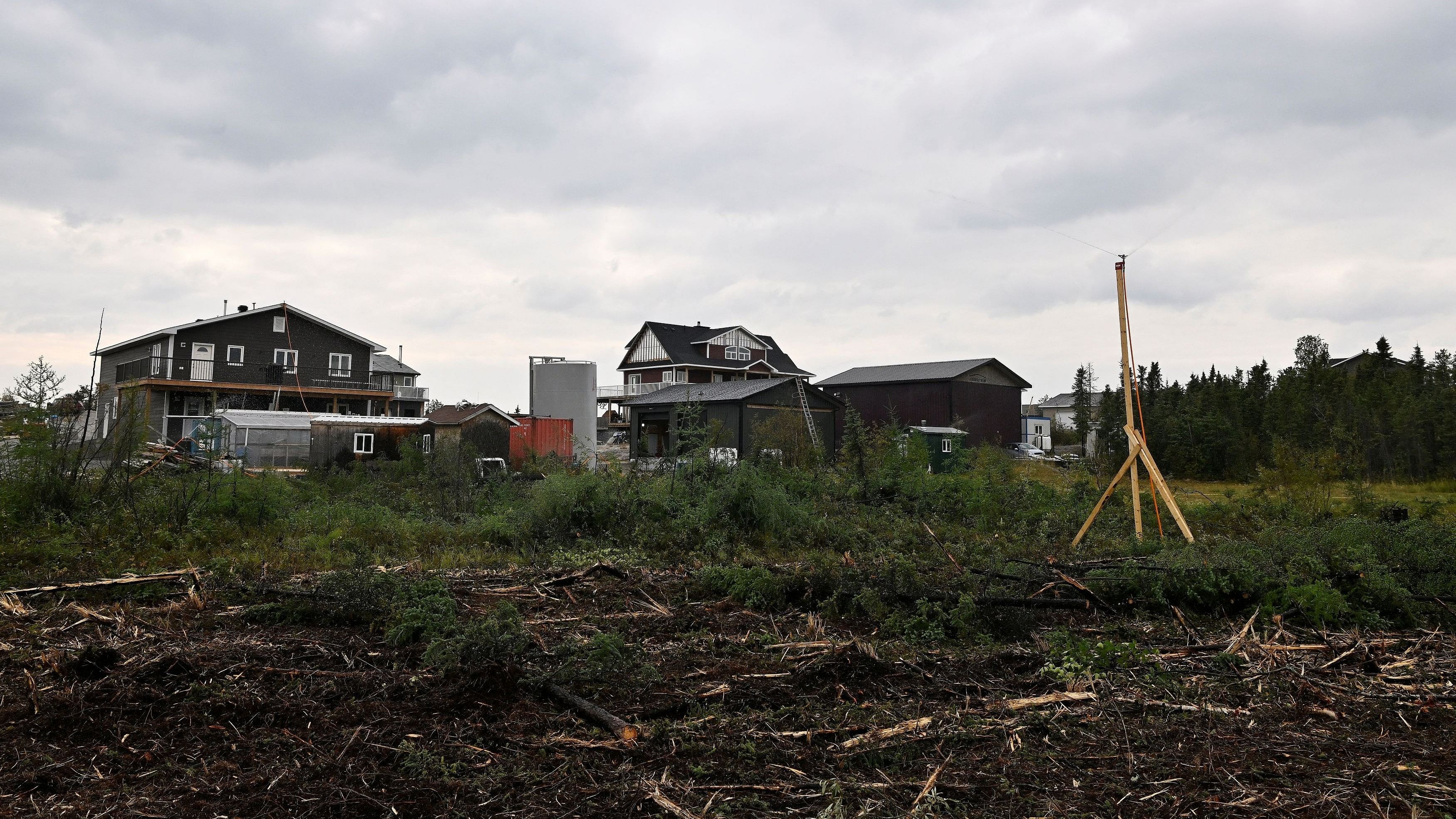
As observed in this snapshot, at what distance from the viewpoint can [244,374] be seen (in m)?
32.2

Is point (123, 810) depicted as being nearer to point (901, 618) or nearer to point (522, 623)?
point (522, 623)

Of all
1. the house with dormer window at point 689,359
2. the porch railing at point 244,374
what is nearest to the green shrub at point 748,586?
the porch railing at point 244,374

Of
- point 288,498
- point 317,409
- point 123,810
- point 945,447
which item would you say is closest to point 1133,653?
point 123,810

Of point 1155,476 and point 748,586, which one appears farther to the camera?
point 1155,476

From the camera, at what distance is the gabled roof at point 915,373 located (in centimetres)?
4362

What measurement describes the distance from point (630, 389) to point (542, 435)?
103 feet

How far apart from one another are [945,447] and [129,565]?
22.8 metres

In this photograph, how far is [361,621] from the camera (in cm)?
584

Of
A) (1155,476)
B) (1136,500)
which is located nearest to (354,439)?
(1136,500)

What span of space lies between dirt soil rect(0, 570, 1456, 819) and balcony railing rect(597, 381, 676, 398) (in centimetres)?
4665

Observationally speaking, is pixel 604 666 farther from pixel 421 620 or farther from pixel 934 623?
pixel 934 623

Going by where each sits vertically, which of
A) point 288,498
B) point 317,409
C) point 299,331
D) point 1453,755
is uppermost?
point 299,331

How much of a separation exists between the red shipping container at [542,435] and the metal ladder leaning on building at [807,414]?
6599mm

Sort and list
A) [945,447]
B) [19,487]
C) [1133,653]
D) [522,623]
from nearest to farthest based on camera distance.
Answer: [1133,653] < [522,623] < [19,487] < [945,447]
